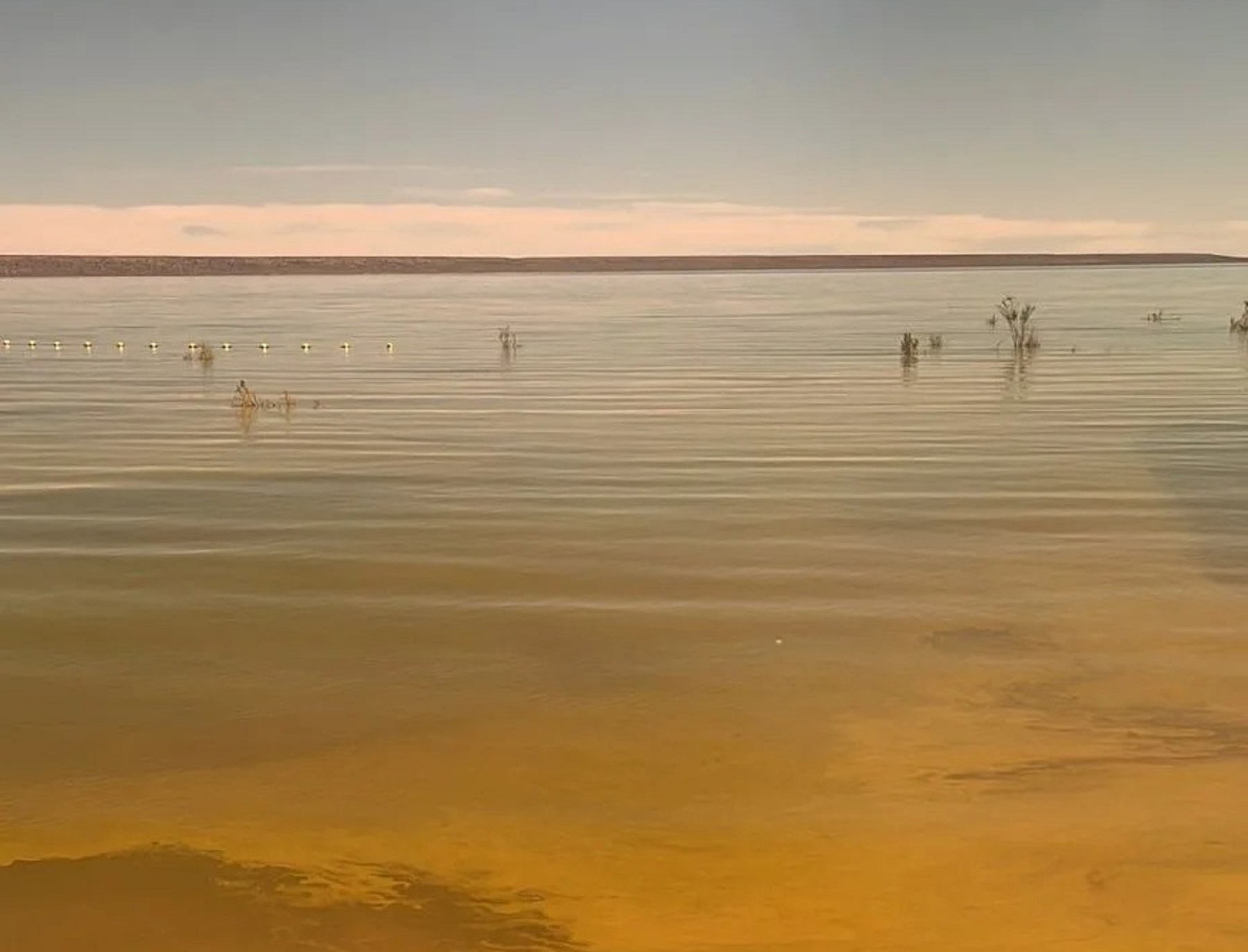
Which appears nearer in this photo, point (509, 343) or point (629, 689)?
point (629, 689)

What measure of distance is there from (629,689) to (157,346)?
29.7 m

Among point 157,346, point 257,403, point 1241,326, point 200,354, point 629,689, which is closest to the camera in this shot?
point 629,689

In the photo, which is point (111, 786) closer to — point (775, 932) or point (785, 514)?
point (775, 932)

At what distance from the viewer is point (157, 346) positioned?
3350 centimetres

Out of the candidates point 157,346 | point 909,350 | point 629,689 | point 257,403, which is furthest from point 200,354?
point 629,689

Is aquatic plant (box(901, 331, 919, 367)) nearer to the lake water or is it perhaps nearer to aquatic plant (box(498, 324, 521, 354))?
aquatic plant (box(498, 324, 521, 354))

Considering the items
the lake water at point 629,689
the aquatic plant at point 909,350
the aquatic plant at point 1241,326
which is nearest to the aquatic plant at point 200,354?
the lake water at point 629,689

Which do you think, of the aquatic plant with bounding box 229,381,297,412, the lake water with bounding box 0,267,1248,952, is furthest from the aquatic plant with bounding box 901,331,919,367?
the aquatic plant with bounding box 229,381,297,412

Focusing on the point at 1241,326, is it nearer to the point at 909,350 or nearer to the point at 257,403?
the point at 909,350

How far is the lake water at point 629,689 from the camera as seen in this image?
186 inches

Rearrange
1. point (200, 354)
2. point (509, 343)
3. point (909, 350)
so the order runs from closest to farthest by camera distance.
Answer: point (909, 350) < point (200, 354) < point (509, 343)

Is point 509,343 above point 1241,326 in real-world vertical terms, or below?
above

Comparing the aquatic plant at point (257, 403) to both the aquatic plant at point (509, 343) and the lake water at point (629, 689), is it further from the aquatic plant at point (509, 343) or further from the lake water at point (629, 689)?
the aquatic plant at point (509, 343)

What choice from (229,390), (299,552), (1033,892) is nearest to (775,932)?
(1033,892)
